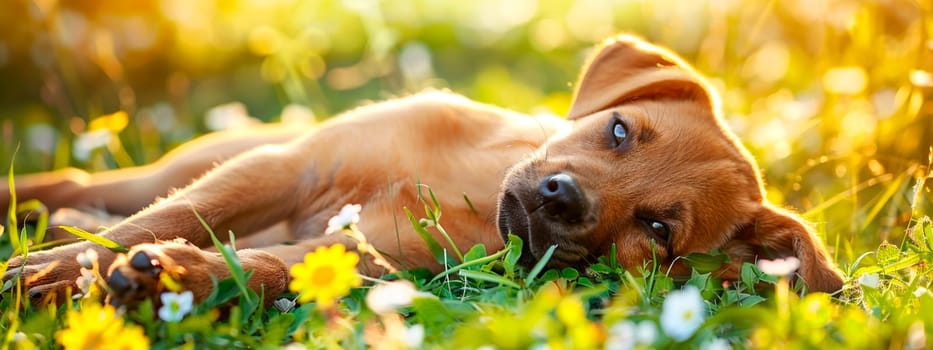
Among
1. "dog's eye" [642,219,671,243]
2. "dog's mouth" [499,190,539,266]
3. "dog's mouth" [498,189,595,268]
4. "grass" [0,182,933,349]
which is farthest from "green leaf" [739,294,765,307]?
"dog's mouth" [499,190,539,266]

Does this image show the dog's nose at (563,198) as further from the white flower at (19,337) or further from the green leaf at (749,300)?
the white flower at (19,337)

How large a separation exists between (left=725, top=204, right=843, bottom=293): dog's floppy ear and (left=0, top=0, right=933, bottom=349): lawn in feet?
0.28

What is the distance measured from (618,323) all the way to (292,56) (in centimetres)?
438

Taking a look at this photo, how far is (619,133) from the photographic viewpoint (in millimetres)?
3582

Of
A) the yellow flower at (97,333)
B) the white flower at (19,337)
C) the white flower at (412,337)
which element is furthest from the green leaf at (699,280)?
the white flower at (19,337)

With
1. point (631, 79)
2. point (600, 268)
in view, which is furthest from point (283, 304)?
point (631, 79)

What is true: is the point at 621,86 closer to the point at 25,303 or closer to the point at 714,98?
the point at 714,98

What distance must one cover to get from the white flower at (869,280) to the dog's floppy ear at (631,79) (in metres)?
1.06

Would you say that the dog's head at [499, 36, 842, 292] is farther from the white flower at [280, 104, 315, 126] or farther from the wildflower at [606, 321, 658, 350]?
the white flower at [280, 104, 315, 126]

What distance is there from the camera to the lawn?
239cm

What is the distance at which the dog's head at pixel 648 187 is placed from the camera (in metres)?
3.21

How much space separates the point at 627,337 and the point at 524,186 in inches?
50.4

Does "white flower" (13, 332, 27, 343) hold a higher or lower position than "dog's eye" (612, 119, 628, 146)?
lower

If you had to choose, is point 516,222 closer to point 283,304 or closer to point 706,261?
point 706,261
